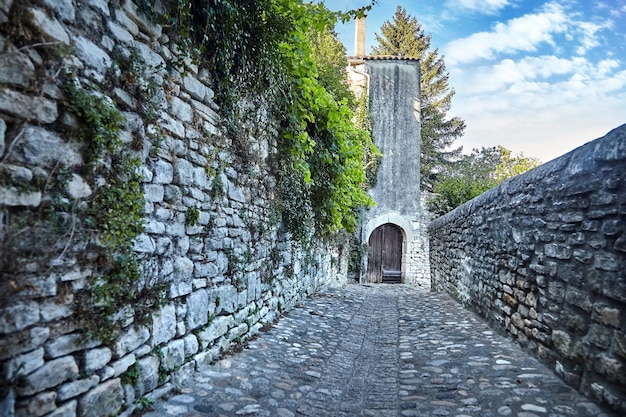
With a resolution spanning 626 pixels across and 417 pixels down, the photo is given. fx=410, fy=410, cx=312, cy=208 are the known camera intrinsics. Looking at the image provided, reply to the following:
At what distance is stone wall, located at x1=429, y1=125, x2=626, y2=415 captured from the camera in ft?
7.79

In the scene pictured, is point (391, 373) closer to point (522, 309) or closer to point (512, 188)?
point (522, 309)

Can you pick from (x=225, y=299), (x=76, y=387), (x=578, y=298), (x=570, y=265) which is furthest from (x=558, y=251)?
(x=76, y=387)

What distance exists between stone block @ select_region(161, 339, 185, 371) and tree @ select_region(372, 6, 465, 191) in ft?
A: 63.7

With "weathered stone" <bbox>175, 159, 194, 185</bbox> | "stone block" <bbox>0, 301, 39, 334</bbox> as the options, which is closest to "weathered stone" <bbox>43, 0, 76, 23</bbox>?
"weathered stone" <bbox>175, 159, 194, 185</bbox>

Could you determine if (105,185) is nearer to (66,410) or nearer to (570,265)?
(66,410)

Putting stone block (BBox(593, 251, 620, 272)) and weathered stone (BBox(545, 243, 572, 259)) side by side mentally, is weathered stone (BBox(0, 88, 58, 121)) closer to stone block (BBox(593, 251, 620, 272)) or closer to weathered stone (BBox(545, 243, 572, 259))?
stone block (BBox(593, 251, 620, 272))

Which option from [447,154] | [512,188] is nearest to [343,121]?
[512,188]

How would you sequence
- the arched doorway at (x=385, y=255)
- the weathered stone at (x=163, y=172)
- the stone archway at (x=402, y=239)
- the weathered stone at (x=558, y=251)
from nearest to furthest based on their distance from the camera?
1. the weathered stone at (x=163, y=172)
2. the weathered stone at (x=558, y=251)
3. the stone archway at (x=402, y=239)
4. the arched doorway at (x=385, y=255)

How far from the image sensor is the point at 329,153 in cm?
665

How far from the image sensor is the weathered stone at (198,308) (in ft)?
9.48

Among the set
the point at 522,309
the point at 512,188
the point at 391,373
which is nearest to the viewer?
the point at 391,373

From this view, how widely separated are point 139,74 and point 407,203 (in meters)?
12.5

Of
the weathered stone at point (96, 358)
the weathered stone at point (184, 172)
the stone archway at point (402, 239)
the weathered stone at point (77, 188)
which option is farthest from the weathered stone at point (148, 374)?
the stone archway at point (402, 239)

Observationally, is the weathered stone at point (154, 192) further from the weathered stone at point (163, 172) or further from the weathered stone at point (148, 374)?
the weathered stone at point (148, 374)
